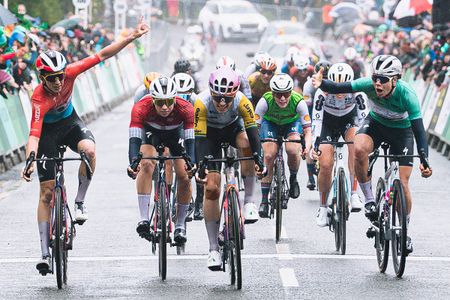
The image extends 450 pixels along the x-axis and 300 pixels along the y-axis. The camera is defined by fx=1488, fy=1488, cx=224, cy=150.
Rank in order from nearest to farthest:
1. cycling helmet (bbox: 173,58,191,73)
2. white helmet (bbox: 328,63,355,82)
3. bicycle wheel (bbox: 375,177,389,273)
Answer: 1. bicycle wheel (bbox: 375,177,389,273)
2. white helmet (bbox: 328,63,355,82)
3. cycling helmet (bbox: 173,58,191,73)

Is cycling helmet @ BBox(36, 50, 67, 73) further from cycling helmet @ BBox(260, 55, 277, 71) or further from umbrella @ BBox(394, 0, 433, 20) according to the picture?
umbrella @ BBox(394, 0, 433, 20)

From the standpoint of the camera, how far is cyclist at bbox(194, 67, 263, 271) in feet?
41.5

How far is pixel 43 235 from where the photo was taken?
498 inches

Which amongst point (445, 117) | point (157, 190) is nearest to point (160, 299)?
point (157, 190)

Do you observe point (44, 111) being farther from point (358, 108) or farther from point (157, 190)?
point (358, 108)

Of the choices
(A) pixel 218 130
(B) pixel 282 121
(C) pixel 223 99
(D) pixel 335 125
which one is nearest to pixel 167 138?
(A) pixel 218 130

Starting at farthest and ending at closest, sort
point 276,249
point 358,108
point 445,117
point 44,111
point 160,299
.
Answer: point 445,117
point 358,108
point 276,249
point 44,111
point 160,299

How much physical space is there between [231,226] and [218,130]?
1.49 m

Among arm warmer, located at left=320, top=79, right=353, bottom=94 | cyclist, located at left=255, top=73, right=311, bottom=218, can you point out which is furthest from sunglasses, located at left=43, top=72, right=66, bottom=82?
cyclist, located at left=255, top=73, right=311, bottom=218

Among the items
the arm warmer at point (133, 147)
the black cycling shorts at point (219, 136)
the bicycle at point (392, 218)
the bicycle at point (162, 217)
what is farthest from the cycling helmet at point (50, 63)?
the bicycle at point (392, 218)

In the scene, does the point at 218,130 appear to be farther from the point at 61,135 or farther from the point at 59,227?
the point at 59,227

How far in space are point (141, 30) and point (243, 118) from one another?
1200 millimetres

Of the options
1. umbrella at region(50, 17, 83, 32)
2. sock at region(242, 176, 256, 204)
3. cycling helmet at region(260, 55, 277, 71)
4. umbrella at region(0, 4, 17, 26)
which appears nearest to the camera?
sock at region(242, 176, 256, 204)

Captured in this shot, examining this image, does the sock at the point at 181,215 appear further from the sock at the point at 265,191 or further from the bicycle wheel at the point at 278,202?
the sock at the point at 265,191
